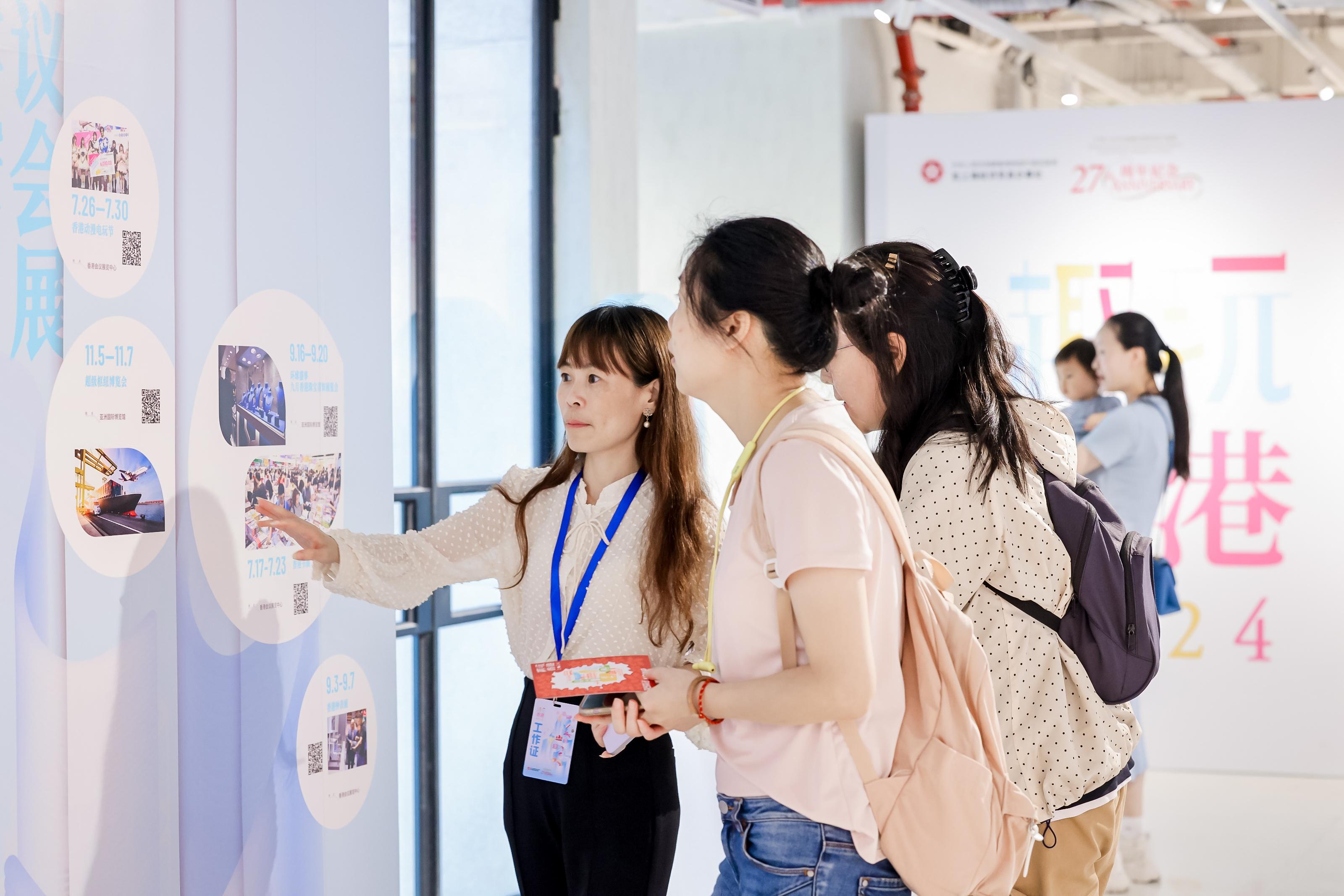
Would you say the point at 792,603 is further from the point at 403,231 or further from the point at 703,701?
the point at 403,231

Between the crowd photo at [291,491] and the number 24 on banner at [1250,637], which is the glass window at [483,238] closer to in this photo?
the crowd photo at [291,491]

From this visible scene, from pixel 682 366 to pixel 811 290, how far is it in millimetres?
187

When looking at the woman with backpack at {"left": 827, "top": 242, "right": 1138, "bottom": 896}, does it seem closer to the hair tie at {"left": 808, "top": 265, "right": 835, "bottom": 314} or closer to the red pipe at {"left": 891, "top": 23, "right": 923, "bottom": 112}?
the hair tie at {"left": 808, "top": 265, "right": 835, "bottom": 314}

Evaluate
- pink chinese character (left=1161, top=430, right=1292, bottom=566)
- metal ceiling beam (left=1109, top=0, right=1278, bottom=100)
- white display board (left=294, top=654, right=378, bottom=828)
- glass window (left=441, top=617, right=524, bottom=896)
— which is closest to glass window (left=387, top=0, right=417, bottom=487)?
glass window (left=441, top=617, right=524, bottom=896)

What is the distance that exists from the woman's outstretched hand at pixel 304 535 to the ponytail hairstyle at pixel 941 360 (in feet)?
3.12

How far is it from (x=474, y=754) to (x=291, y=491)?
137cm

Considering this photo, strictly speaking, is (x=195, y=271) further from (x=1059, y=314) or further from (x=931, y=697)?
(x=1059, y=314)

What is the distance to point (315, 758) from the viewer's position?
7.42 ft

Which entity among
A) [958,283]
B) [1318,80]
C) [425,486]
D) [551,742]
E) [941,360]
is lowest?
[551,742]

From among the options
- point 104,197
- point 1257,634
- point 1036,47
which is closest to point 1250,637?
point 1257,634

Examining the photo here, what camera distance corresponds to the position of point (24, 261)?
1711 mm

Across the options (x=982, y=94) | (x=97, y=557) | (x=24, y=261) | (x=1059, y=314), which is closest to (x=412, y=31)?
(x=24, y=261)

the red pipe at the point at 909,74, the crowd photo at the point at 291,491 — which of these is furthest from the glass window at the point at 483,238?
the red pipe at the point at 909,74

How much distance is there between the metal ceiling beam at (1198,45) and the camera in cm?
600
